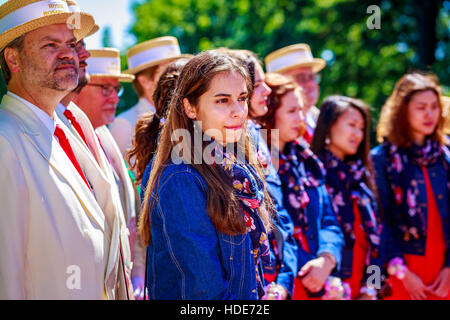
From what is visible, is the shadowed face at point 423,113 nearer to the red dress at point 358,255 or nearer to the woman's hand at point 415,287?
the red dress at point 358,255

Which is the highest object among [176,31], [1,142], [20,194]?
[176,31]

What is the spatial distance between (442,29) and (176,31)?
8.54 m

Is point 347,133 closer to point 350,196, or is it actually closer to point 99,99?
point 350,196

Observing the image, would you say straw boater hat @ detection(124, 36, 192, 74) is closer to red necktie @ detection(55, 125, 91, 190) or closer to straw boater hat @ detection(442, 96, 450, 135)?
red necktie @ detection(55, 125, 91, 190)

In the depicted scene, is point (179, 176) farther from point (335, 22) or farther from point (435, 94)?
point (335, 22)

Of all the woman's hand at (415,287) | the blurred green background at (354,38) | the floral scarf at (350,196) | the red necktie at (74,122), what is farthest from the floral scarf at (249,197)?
the blurred green background at (354,38)

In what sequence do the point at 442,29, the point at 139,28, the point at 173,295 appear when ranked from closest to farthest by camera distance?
the point at 173,295
the point at 442,29
the point at 139,28

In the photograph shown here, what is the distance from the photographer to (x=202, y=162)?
2291 millimetres

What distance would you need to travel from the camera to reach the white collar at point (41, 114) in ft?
7.86

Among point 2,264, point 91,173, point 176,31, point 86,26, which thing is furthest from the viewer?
point 176,31

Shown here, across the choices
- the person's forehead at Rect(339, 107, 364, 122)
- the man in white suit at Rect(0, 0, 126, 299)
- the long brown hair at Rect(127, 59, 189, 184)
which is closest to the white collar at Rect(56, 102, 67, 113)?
the man in white suit at Rect(0, 0, 126, 299)

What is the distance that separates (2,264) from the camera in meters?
2.06

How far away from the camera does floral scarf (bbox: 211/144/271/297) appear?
2.33m

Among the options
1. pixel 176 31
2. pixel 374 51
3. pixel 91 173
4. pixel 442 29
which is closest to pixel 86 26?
pixel 91 173
